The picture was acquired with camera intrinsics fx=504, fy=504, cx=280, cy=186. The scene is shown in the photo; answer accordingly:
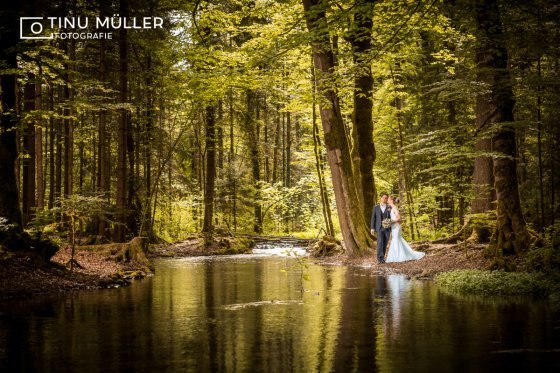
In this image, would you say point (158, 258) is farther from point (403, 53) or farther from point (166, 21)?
point (403, 53)

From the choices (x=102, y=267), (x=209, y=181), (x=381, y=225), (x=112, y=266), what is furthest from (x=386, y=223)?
(x=209, y=181)

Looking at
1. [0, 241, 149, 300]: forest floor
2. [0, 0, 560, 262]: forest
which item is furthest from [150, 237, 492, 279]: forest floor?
[0, 241, 149, 300]: forest floor

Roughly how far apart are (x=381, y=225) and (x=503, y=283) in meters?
6.41

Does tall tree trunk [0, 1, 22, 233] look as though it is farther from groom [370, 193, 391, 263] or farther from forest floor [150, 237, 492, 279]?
groom [370, 193, 391, 263]

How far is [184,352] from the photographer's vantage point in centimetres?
580

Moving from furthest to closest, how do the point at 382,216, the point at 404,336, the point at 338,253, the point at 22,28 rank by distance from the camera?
1. the point at 338,253
2. the point at 382,216
3. the point at 22,28
4. the point at 404,336

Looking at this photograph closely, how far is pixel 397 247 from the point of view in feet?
53.8

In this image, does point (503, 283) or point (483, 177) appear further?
point (483, 177)

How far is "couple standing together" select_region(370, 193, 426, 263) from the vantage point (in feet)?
53.4

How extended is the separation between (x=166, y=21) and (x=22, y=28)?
1309 cm

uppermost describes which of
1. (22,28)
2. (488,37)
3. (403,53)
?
(403,53)

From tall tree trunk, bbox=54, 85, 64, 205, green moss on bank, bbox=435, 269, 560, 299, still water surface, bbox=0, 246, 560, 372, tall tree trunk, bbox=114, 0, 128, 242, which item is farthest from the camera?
tall tree trunk, bbox=54, 85, 64, 205

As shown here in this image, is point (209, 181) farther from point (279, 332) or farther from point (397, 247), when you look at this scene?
point (279, 332)

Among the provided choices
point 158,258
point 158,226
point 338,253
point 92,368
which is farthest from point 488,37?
point 158,226
